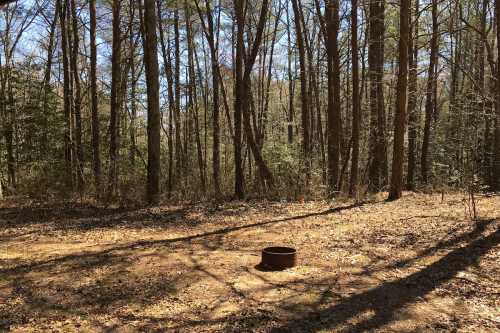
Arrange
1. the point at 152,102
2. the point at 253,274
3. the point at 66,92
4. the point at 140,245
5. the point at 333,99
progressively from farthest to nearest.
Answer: the point at 66,92, the point at 333,99, the point at 152,102, the point at 140,245, the point at 253,274

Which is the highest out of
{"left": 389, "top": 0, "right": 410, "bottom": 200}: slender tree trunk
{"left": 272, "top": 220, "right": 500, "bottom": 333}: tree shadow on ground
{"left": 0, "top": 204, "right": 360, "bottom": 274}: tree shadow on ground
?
{"left": 389, "top": 0, "right": 410, "bottom": 200}: slender tree trunk

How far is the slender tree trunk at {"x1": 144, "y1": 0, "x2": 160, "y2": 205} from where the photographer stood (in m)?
9.01

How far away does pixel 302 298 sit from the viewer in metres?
3.79

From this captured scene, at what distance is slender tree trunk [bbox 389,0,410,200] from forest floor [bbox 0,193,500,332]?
4.61ft

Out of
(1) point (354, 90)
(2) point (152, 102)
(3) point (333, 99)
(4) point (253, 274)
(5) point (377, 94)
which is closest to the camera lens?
(4) point (253, 274)

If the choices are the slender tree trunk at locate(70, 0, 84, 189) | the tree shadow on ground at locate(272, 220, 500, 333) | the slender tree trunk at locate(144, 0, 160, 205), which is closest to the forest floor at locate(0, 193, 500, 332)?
the tree shadow on ground at locate(272, 220, 500, 333)

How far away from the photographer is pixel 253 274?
445 centimetres

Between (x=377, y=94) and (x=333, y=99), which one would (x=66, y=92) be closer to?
(x=333, y=99)

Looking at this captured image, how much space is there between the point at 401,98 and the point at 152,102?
528 centimetres

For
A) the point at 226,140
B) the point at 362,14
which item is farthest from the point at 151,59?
the point at 226,140

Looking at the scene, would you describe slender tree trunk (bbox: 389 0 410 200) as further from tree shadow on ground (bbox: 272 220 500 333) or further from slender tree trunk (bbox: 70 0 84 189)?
slender tree trunk (bbox: 70 0 84 189)

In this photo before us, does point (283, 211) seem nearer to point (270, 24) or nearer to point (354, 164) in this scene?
point (354, 164)

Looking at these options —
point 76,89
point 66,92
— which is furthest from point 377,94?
point 66,92

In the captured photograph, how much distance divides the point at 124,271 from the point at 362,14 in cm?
1521
